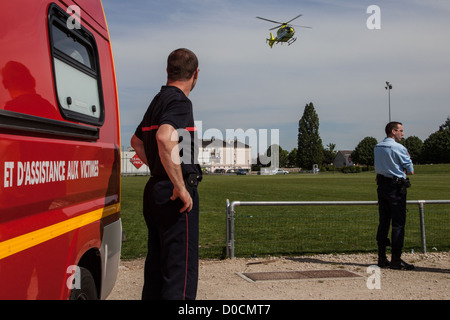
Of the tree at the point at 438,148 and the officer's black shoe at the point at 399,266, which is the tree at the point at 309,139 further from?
the officer's black shoe at the point at 399,266

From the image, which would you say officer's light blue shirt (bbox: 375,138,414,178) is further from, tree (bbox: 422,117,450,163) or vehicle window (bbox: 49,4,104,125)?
tree (bbox: 422,117,450,163)

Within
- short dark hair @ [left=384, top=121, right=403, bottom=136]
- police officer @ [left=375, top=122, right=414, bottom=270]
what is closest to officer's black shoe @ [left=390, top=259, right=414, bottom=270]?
police officer @ [left=375, top=122, right=414, bottom=270]

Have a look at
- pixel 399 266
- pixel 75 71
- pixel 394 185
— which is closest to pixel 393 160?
pixel 394 185

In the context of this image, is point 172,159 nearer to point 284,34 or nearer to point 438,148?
point 284,34

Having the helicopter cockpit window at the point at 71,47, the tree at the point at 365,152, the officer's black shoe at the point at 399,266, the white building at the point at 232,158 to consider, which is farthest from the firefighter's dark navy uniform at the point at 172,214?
the white building at the point at 232,158

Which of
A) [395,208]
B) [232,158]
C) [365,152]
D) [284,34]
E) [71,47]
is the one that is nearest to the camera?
[71,47]

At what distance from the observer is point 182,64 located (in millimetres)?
3375

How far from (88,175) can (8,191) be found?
3.53 ft

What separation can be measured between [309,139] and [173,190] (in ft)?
398

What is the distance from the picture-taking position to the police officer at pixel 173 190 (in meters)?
3.10

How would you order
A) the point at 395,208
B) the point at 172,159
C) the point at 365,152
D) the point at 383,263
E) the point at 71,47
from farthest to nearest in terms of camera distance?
the point at 365,152
the point at 383,263
the point at 395,208
the point at 71,47
the point at 172,159

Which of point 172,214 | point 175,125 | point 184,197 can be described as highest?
point 175,125

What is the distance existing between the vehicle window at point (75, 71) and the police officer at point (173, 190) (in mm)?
488
